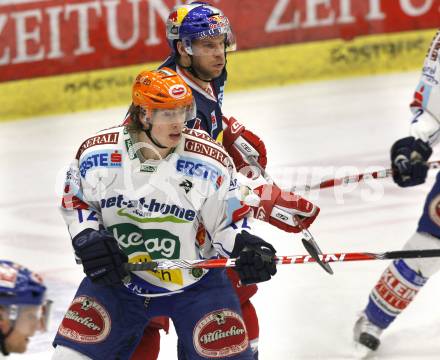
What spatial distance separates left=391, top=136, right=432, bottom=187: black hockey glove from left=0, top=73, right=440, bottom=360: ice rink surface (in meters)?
0.78

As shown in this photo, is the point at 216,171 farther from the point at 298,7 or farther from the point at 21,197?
the point at 298,7

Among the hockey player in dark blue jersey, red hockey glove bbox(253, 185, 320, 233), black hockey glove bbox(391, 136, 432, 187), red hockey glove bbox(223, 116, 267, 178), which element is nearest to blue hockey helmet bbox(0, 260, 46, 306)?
the hockey player in dark blue jersey

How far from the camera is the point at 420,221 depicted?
18.0 feet

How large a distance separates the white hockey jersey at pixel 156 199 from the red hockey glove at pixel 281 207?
0.64 m

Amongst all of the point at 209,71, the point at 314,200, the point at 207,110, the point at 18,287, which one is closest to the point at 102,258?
the point at 18,287

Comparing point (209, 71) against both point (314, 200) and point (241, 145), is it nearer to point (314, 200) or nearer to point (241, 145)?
point (241, 145)

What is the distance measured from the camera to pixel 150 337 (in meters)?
4.60

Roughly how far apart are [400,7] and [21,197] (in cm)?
369

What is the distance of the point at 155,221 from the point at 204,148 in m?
0.30

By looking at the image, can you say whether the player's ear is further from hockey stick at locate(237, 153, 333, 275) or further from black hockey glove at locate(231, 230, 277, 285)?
black hockey glove at locate(231, 230, 277, 285)

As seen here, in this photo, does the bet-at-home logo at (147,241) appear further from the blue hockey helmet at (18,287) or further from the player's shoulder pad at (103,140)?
the blue hockey helmet at (18,287)

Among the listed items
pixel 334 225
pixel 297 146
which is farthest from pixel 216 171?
pixel 297 146

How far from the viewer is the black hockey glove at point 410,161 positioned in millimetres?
5359

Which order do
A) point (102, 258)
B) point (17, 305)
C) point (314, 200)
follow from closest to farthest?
point (17, 305) < point (102, 258) < point (314, 200)
